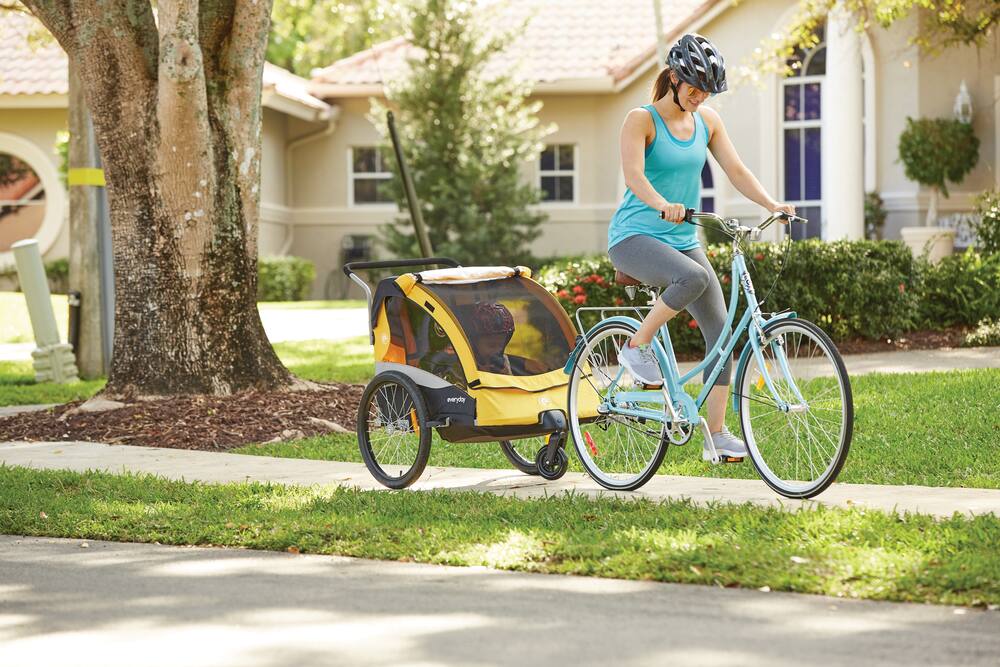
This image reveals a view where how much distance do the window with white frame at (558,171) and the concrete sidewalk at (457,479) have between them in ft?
64.1

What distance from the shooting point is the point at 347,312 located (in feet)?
73.6

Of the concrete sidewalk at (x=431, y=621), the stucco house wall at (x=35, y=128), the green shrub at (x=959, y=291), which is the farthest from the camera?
the stucco house wall at (x=35, y=128)

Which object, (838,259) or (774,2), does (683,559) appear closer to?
(838,259)

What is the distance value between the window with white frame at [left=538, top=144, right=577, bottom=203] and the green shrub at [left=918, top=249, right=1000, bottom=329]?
13.4 m

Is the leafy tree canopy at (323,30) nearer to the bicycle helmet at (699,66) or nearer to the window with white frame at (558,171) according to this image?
the window with white frame at (558,171)

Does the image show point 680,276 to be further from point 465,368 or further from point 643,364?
point 465,368

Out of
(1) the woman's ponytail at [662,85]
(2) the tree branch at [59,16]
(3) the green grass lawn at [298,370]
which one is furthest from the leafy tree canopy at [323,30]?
(1) the woman's ponytail at [662,85]

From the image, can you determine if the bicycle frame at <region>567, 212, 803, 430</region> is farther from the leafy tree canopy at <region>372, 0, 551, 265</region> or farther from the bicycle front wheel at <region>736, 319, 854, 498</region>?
the leafy tree canopy at <region>372, 0, 551, 265</region>

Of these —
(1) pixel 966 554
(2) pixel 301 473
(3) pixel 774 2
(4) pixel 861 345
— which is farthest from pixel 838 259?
(3) pixel 774 2

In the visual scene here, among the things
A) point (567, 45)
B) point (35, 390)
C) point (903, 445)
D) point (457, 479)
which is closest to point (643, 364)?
point (457, 479)

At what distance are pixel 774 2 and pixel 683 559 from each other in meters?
20.6

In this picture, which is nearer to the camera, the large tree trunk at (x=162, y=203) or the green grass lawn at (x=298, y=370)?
the large tree trunk at (x=162, y=203)

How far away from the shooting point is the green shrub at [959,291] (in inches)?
603

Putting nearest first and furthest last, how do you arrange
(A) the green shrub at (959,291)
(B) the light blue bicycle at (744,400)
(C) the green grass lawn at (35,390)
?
(B) the light blue bicycle at (744,400) → (C) the green grass lawn at (35,390) → (A) the green shrub at (959,291)
